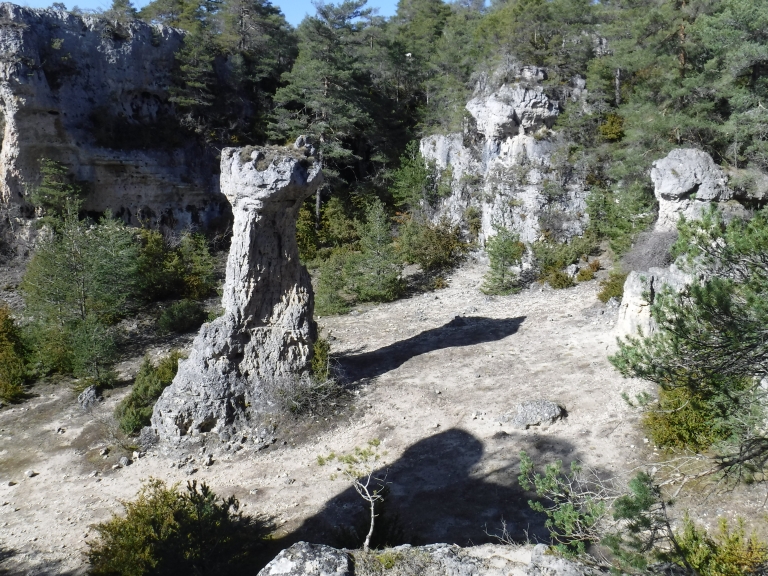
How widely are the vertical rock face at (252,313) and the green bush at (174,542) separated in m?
3.19

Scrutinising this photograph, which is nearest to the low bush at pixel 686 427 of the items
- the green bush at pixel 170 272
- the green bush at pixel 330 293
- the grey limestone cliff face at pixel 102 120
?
the green bush at pixel 330 293

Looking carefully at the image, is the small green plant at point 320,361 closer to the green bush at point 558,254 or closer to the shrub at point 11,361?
the shrub at point 11,361

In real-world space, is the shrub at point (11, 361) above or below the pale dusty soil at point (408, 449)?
above

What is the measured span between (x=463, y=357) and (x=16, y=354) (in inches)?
468

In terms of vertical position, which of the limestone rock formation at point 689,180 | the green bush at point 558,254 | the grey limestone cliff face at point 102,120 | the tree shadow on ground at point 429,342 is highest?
the grey limestone cliff face at point 102,120

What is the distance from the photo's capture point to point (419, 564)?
4000 mm

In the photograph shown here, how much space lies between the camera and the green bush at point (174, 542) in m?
6.61

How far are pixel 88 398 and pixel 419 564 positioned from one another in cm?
1159

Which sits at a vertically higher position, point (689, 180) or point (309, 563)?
point (689, 180)

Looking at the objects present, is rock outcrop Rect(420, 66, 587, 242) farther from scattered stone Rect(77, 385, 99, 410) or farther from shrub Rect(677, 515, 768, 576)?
shrub Rect(677, 515, 768, 576)

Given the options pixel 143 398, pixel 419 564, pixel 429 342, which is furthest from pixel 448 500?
pixel 143 398

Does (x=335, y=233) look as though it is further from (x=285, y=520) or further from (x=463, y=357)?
(x=285, y=520)

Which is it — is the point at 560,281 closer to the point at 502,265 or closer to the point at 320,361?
the point at 502,265

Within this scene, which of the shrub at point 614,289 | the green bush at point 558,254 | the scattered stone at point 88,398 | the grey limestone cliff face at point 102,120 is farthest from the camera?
the grey limestone cliff face at point 102,120
